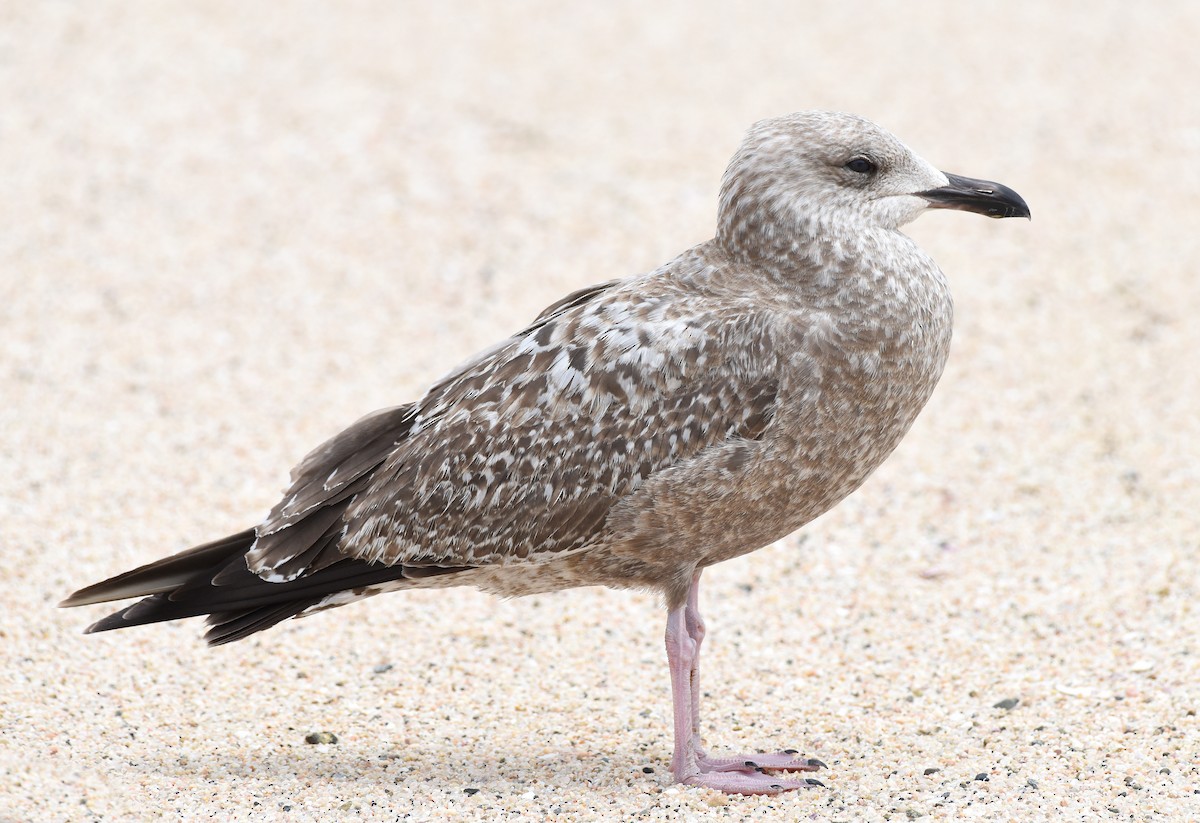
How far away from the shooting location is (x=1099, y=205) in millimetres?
10352

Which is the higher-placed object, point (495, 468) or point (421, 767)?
point (495, 468)

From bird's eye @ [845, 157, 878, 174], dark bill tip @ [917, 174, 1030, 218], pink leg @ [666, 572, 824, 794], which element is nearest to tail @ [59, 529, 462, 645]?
pink leg @ [666, 572, 824, 794]

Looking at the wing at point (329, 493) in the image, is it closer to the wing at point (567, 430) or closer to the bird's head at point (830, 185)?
the wing at point (567, 430)

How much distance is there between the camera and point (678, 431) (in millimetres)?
4738

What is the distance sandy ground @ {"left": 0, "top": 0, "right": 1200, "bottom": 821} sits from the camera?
5262 mm

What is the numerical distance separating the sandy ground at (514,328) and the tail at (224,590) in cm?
53

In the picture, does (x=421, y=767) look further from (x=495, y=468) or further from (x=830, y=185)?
(x=830, y=185)

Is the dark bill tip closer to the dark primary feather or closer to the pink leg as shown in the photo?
the dark primary feather

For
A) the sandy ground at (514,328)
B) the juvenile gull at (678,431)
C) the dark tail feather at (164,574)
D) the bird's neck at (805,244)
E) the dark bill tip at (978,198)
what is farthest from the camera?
the sandy ground at (514,328)

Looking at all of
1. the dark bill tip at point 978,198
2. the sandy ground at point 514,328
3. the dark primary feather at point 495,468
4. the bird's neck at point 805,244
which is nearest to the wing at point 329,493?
the dark primary feather at point 495,468

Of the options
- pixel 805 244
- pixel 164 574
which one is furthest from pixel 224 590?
pixel 805 244

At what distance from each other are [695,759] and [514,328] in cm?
446

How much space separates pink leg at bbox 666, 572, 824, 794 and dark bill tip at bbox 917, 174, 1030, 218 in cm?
156

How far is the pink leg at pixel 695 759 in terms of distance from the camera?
4.99 metres
